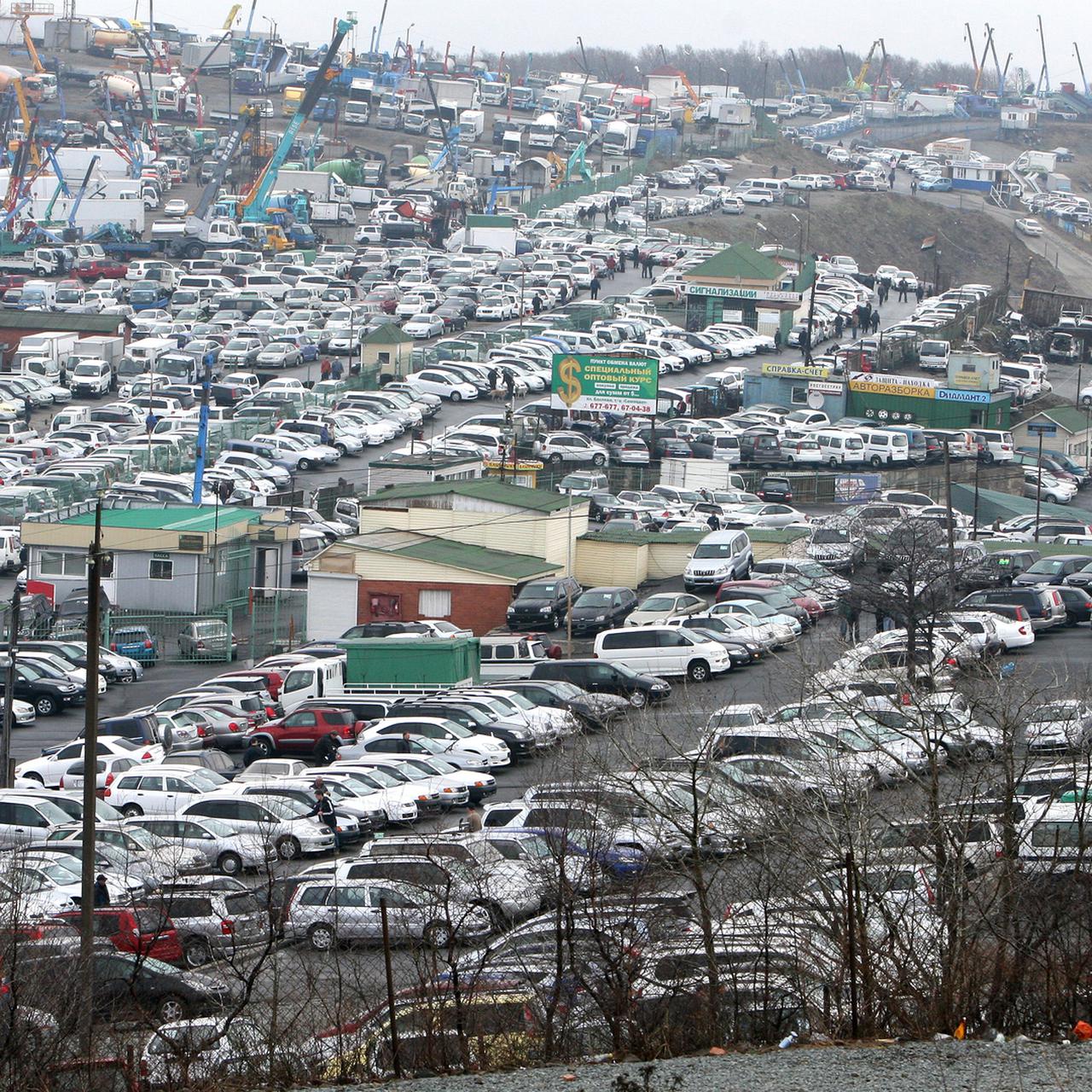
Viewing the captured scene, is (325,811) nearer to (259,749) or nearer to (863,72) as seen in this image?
(259,749)

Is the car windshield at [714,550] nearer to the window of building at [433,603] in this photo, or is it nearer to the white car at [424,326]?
the window of building at [433,603]

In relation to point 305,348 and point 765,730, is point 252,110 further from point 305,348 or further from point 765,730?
point 765,730

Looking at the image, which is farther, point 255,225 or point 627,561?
point 255,225

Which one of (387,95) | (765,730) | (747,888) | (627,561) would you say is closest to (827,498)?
(627,561)

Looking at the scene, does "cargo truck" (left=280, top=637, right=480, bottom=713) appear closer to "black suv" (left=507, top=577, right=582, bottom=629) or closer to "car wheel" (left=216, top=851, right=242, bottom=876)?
"black suv" (left=507, top=577, right=582, bottom=629)

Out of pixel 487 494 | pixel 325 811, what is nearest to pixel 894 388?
pixel 487 494

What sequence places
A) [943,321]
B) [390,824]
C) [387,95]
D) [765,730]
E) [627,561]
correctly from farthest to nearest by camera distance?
[387,95] < [943,321] < [627,561] < [390,824] < [765,730]

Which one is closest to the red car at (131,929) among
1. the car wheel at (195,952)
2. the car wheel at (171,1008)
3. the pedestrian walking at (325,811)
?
the car wheel at (195,952)
